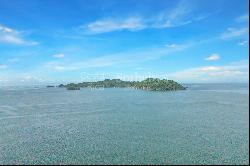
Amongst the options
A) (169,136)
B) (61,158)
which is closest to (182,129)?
(169,136)

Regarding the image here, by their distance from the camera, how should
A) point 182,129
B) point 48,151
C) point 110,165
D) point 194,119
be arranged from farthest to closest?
point 194,119, point 182,129, point 48,151, point 110,165

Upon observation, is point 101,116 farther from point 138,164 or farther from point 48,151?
point 138,164

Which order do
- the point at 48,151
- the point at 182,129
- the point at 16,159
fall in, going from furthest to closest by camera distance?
the point at 182,129 < the point at 48,151 < the point at 16,159

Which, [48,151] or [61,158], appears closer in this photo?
[61,158]

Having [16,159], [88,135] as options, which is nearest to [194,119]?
[88,135]

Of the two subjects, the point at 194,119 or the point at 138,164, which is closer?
the point at 138,164

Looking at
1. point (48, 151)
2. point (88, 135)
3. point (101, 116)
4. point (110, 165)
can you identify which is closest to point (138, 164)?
point (110, 165)

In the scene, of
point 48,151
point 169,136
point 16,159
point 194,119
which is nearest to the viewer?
point 16,159

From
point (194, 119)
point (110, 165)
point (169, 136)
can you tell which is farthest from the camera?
point (194, 119)

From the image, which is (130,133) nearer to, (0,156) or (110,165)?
(110,165)
